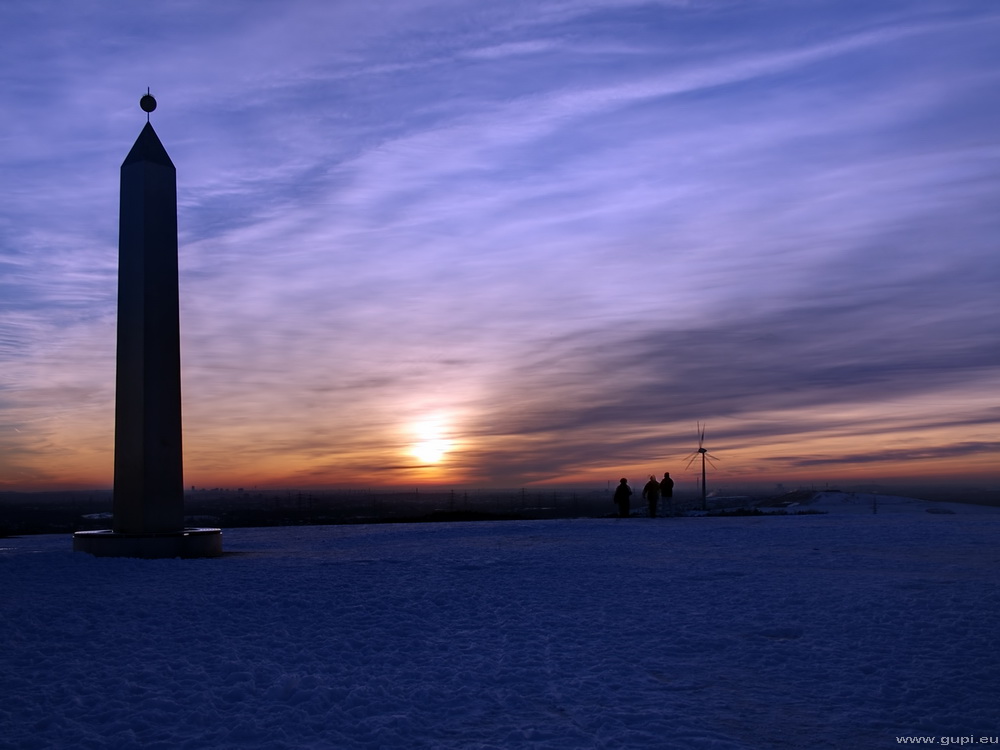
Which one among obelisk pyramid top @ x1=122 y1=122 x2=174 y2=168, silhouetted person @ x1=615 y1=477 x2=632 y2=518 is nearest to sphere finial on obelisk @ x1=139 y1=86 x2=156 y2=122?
obelisk pyramid top @ x1=122 y1=122 x2=174 y2=168

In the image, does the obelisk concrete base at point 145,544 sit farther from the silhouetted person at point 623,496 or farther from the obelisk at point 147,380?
the silhouetted person at point 623,496

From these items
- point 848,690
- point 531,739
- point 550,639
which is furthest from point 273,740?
point 848,690

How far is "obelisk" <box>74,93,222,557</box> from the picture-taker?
18.7 meters

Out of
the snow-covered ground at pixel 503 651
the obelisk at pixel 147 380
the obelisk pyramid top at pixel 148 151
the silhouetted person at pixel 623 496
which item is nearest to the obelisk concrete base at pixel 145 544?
the obelisk at pixel 147 380

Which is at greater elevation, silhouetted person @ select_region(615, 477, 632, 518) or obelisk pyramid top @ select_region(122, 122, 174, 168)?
obelisk pyramid top @ select_region(122, 122, 174, 168)

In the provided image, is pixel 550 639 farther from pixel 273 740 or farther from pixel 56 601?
pixel 56 601

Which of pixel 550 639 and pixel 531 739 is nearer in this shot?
pixel 531 739

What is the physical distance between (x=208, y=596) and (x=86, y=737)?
6351mm

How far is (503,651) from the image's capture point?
9.98 metres

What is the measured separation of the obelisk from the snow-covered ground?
1208mm

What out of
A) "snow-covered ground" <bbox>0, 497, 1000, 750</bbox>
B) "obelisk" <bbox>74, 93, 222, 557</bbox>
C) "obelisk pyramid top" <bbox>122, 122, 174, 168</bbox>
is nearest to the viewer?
"snow-covered ground" <bbox>0, 497, 1000, 750</bbox>

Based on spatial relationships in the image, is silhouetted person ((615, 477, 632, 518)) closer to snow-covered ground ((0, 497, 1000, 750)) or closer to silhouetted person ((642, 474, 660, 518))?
silhouetted person ((642, 474, 660, 518))

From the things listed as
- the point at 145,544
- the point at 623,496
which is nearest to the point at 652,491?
the point at 623,496

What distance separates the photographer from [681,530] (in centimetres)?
→ 2533
